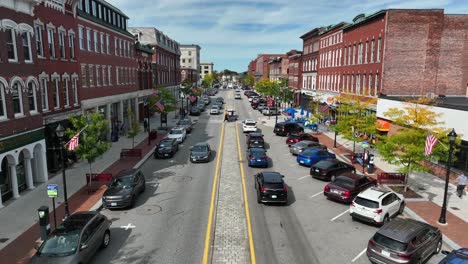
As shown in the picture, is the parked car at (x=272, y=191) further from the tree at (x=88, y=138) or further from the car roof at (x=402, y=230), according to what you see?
the tree at (x=88, y=138)

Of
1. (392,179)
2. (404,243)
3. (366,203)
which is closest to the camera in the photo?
(404,243)

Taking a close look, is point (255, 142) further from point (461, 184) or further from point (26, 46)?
point (26, 46)

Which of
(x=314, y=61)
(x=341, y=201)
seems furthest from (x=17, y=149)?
(x=314, y=61)

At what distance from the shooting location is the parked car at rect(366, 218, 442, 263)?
41.0 feet

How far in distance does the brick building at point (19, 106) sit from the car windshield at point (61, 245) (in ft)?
29.4

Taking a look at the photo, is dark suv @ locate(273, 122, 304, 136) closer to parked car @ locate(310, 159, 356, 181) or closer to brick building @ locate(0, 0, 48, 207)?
parked car @ locate(310, 159, 356, 181)

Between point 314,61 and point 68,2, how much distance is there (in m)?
47.7

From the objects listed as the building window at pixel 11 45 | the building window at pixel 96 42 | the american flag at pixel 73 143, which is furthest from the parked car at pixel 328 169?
the building window at pixel 96 42

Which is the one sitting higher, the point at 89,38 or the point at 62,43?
the point at 89,38

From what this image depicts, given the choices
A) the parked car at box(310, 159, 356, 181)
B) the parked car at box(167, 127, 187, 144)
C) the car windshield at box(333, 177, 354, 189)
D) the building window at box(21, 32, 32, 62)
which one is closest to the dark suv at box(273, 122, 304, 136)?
the parked car at box(167, 127, 187, 144)

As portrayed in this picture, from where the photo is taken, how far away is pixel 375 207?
1658cm

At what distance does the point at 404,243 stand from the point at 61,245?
12.6 meters

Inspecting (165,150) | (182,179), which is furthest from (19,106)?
(165,150)

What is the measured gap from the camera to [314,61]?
216 feet
